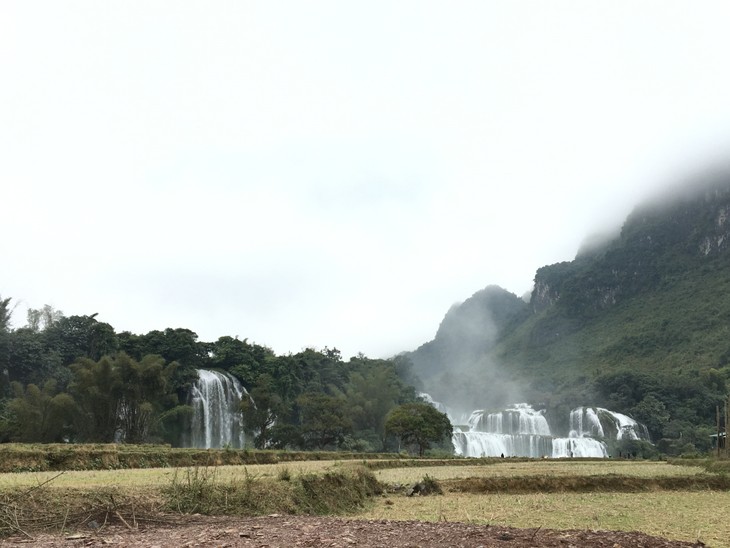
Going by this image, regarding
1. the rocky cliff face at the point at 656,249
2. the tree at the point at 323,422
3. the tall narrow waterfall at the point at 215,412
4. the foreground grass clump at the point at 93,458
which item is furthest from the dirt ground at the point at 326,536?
the rocky cliff face at the point at 656,249

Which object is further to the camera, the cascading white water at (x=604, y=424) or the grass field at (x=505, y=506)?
the cascading white water at (x=604, y=424)

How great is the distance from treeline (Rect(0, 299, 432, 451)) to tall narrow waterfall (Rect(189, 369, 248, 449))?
4.47 ft

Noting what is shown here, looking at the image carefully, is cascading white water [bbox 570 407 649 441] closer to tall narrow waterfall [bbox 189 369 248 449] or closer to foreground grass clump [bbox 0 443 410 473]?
tall narrow waterfall [bbox 189 369 248 449]

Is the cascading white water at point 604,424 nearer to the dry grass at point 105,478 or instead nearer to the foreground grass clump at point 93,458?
the foreground grass clump at point 93,458

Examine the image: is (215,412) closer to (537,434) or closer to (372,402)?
(372,402)

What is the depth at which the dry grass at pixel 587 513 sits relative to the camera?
998 cm

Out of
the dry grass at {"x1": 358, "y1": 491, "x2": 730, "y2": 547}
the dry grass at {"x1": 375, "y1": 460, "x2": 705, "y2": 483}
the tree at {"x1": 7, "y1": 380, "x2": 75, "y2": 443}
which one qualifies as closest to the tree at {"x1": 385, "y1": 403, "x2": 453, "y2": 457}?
the dry grass at {"x1": 375, "y1": 460, "x2": 705, "y2": 483}

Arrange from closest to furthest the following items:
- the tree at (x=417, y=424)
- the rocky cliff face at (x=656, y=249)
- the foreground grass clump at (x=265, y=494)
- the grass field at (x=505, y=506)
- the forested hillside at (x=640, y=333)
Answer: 1. the grass field at (x=505, y=506)
2. the foreground grass clump at (x=265, y=494)
3. the tree at (x=417, y=424)
4. the forested hillside at (x=640, y=333)
5. the rocky cliff face at (x=656, y=249)

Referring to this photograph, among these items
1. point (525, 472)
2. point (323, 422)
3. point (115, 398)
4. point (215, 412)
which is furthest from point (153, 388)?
point (525, 472)

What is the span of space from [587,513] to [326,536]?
7.63 metres

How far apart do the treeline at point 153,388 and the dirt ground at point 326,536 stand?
39287 mm

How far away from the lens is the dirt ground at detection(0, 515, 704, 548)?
22.2 ft

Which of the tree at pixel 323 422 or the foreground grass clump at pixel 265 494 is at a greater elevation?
the foreground grass clump at pixel 265 494

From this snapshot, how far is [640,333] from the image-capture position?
118m
